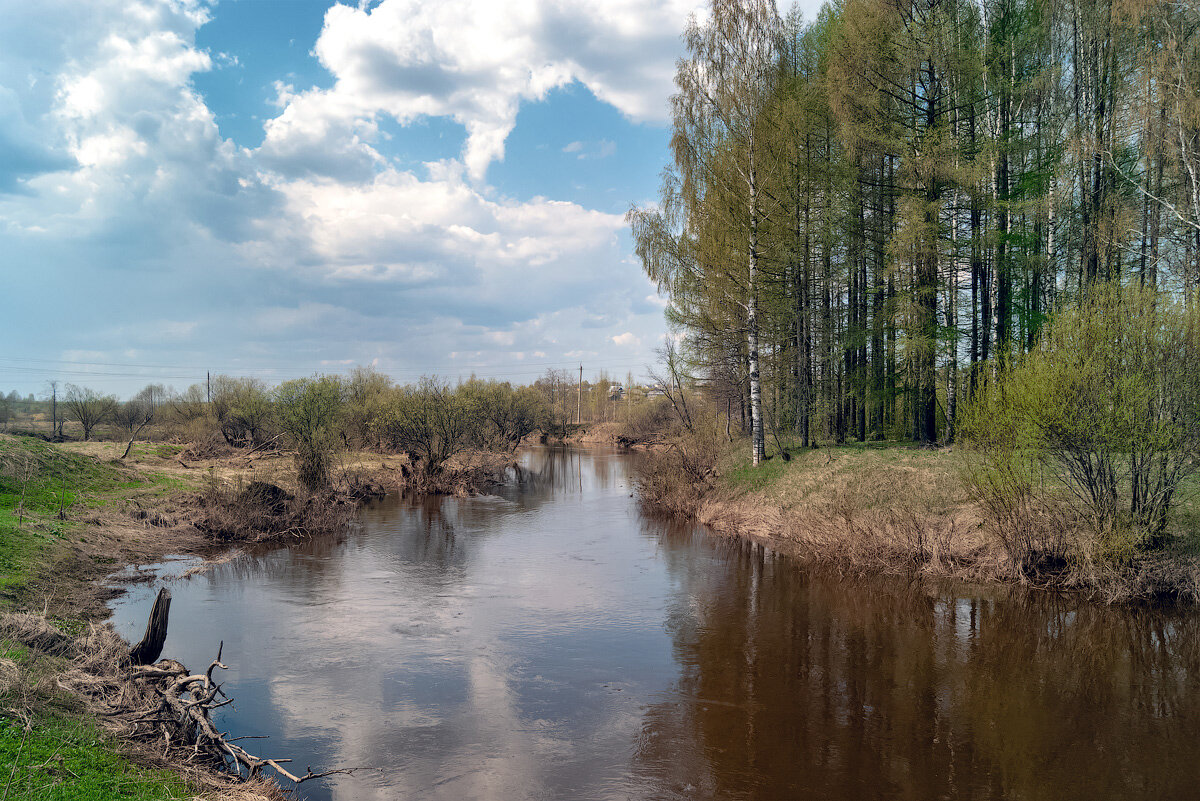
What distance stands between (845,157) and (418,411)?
1846 centimetres

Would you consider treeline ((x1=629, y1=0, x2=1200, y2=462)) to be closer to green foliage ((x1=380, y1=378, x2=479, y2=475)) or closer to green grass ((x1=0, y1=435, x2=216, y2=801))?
green foliage ((x1=380, y1=378, x2=479, y2=475))

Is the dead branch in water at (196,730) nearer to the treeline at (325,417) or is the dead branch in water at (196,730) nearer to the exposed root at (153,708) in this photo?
the exposed root at (153,708)

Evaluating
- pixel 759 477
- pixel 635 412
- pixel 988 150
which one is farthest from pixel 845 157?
pixel 635 412

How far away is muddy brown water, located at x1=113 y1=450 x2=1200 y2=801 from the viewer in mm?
5883

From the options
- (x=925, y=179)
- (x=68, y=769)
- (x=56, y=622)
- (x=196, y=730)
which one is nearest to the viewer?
(x=68, y=769)

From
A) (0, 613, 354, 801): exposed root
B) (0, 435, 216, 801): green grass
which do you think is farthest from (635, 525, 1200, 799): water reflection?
(0, 435, 216, 801): green grass

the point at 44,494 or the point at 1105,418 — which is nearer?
the point at 1105,418

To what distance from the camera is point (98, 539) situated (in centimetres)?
1318

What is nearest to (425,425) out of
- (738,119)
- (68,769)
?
(738,119)

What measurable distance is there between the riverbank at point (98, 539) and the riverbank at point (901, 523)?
11545mm

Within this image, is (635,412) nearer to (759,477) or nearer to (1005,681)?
(759,477)

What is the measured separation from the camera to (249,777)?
542 cm

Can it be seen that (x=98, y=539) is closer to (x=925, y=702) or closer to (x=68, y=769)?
(x=68, y=769)

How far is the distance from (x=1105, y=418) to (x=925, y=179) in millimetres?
8986
